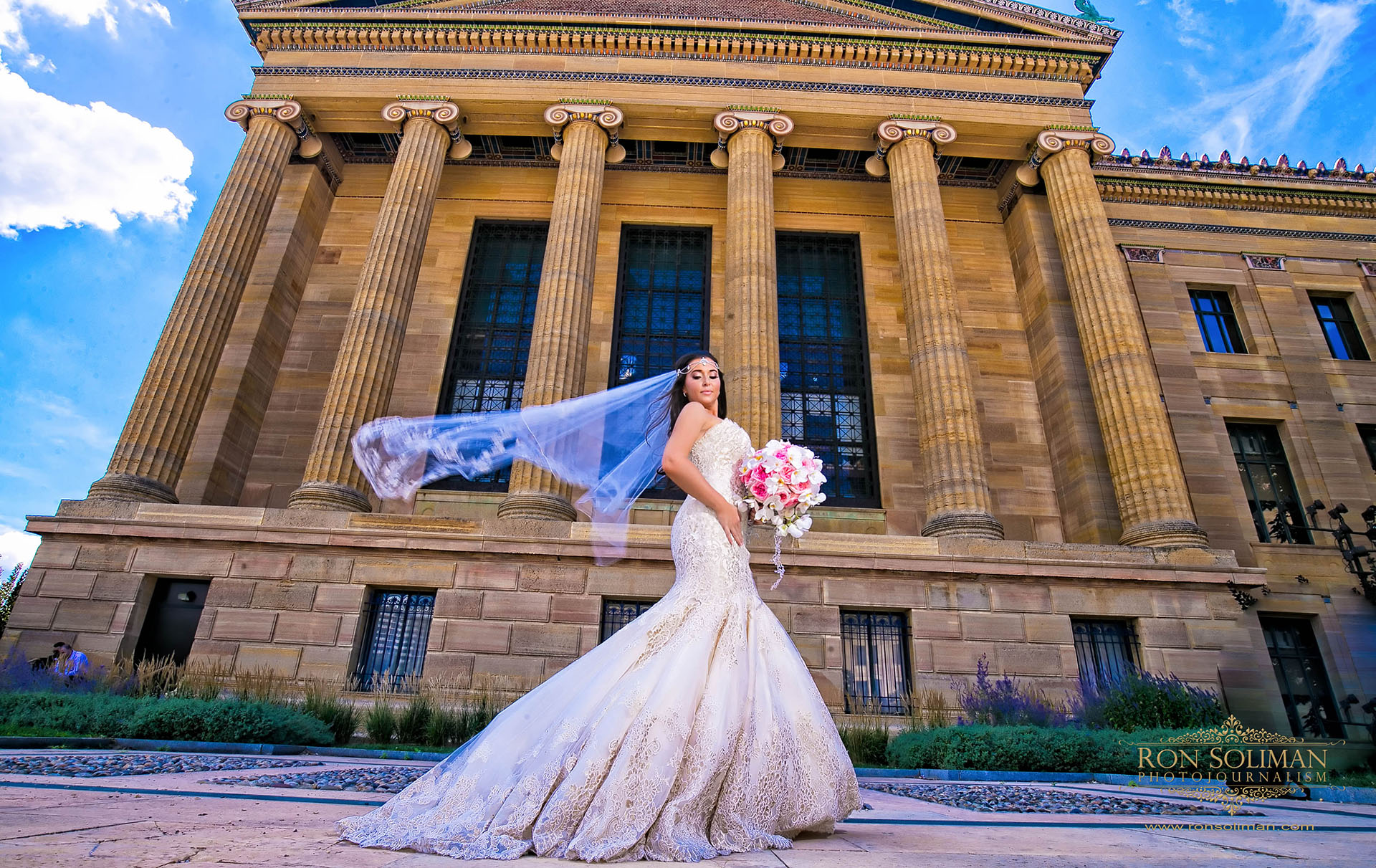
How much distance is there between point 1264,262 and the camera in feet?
77.4

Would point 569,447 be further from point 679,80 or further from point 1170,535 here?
point 679,80

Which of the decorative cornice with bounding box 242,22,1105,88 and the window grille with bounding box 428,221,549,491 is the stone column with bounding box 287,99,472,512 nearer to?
the decorative cornice with bounding box 242,22,1105,88

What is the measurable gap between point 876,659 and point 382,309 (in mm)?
13748

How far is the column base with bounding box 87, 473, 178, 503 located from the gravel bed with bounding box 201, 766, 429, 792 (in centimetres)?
1203

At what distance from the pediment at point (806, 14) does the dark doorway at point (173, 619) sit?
54.3 feet

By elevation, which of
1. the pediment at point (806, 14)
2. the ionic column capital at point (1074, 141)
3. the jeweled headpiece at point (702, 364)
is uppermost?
the pediment at point (806, 14)

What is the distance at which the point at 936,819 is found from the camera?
4863 millimetres

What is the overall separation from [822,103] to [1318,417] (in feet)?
54.5

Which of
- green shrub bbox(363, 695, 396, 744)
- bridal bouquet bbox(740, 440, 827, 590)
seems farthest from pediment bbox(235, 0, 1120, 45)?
bridal bouquet bbox(740, 440, 827, 590)

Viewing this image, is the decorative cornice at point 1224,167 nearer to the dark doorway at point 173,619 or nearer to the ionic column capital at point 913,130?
the ionic column capital at point 913,130

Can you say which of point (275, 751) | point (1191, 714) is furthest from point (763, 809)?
point (1191, 714)

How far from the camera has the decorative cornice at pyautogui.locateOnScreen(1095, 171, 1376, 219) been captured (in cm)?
2380

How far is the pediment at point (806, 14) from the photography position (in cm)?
2172

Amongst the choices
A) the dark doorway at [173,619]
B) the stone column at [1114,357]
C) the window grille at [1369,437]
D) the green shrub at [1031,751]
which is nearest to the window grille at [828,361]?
the stone column at [1114,357]
